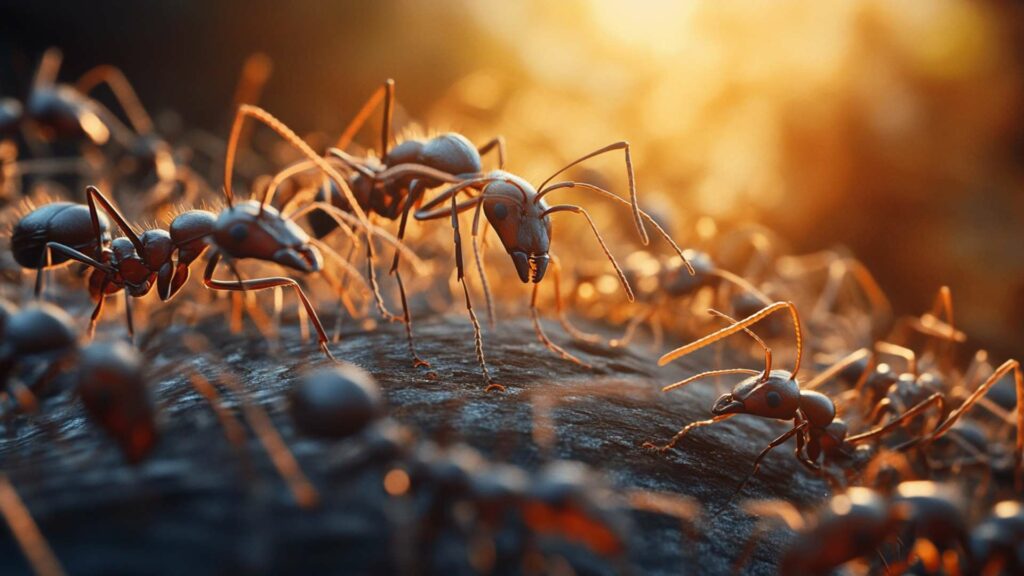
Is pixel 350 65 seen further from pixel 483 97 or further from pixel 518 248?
pixel 518 248

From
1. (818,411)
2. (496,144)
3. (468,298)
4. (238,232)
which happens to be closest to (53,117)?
(496,144)

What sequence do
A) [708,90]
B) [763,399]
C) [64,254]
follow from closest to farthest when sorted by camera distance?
[763,399] < [64,254] < [708,90]

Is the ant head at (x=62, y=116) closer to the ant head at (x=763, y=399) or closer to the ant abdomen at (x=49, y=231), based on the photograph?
the ant abdomen at (x=49, y=231)

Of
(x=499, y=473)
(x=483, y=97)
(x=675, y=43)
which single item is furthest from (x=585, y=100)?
(x=499, y=473)

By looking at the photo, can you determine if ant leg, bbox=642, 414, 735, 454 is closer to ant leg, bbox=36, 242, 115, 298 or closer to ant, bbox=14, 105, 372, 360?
ant, bbox=14, 105, 372, 360

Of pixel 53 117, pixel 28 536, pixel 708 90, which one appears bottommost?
pixel 28 536

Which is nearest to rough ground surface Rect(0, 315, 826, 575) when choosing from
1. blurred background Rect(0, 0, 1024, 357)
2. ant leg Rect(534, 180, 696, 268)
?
ant leg Rect(534, 180, 696, 268)

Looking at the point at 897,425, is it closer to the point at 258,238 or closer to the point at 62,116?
the point at 258,238
